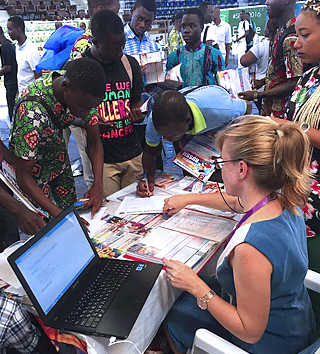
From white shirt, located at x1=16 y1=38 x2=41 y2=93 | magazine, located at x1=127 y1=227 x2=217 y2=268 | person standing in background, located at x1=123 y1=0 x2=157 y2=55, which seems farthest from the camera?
white shirt, located at x1=16 y1=38 x2=41 y2=93

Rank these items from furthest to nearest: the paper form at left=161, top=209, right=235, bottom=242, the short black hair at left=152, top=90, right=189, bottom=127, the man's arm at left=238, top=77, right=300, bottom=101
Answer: the man's arm at left=238, top=77, right=300, bottom=101, the short black hair at left=152, top=90, right=189, bottom=127, the paper form at left=161, top=209, right=235, bottom=242

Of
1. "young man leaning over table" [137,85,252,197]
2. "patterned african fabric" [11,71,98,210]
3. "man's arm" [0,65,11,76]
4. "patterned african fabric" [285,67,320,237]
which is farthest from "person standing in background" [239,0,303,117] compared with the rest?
"man's arm" [0,65,11,76]

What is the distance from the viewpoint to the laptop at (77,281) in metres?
0.94

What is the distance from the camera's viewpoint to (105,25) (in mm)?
1746

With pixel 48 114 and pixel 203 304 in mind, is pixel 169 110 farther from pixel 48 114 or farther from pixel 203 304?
pixel 203 304

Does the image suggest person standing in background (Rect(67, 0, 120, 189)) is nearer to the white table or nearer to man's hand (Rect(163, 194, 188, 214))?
man's hand (Rect(163, 194, 188, 214))

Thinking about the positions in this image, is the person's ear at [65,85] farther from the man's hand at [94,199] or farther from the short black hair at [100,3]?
the short black hair at [100,3]

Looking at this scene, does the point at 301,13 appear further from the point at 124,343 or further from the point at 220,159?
the point at 124,343

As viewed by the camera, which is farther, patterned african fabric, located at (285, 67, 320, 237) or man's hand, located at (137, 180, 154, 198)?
man's hand, located at (137, 180, 154, 198)

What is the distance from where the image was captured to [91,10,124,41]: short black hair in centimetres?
175

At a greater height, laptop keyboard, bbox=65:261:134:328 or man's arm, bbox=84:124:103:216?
man's arm, bbox=84:124:103:216

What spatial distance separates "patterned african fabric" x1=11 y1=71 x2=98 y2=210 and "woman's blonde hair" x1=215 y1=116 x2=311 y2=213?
88cm

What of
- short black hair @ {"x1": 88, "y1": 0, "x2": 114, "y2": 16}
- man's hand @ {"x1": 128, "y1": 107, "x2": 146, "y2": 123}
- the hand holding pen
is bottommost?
the hand holding pen

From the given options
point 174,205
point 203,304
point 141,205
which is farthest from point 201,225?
point 203,304
